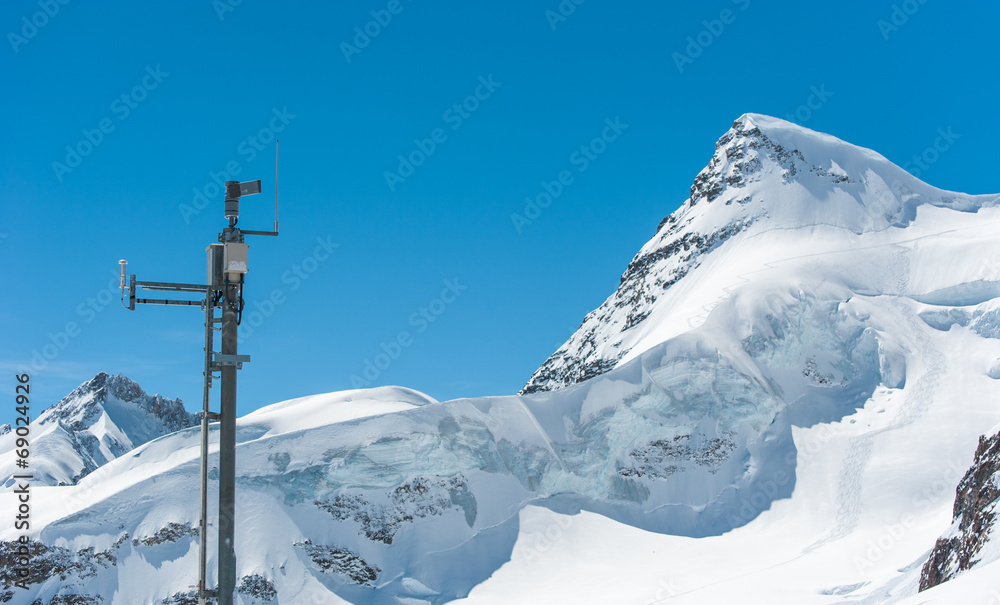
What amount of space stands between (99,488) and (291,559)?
29.2 feet

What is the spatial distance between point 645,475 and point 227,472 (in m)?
37.8

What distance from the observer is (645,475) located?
4422cm

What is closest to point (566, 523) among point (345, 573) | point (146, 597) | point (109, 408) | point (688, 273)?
point (345, 573)

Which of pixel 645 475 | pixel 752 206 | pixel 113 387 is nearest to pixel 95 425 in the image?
pixel 113 387

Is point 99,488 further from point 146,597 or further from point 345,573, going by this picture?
point 345,573

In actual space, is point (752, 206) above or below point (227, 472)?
above

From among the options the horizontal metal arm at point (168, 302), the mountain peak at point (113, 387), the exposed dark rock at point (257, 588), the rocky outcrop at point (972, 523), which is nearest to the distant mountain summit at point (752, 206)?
Result: the exposed dark rock at point (257, 588)

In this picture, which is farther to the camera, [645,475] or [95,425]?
[95,425]

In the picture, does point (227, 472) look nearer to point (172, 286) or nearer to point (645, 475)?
point (172, 286)

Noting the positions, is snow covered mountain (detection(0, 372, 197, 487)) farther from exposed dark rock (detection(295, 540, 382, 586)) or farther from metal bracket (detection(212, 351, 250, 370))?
metal bracket (detection(212, 351, 250, 370))

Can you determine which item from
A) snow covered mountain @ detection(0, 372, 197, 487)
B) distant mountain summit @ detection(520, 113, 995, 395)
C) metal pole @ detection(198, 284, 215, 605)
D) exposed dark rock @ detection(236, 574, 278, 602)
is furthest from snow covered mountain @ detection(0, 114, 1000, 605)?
snow covered mountain @ detection(0, 372, 197, 487)

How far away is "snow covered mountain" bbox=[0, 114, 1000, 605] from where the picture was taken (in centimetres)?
3594

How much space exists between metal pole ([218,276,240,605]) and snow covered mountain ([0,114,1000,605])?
859 inches

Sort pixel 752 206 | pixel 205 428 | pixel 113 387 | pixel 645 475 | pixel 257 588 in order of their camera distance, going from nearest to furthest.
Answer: pixel 205 428 < pixel 257 588 < pixel 645 475 < pixel 752 206 < pixel 113 387
